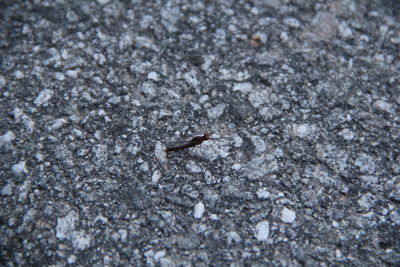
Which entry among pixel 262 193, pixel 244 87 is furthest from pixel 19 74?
pixel 262 193

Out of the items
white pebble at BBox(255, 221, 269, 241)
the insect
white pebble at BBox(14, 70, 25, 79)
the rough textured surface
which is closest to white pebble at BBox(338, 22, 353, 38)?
the rough textured surface

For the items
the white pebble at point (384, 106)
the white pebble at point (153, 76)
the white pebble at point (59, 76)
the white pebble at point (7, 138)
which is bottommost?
the white pebble at point (7, 138)

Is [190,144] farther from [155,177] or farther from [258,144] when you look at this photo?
[258,144]

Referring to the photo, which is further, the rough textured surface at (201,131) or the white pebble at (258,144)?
the white pebble at (258,144)

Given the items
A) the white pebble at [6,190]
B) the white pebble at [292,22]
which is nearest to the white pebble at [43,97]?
the white pebble at [6,190]

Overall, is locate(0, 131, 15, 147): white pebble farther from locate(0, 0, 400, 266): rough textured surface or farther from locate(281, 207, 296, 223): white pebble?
locate(281, 207, 296, 223): white pebble

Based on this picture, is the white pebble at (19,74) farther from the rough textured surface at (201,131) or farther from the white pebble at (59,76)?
the white pebble at (59,76)

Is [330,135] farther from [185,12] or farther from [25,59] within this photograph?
[25,59]

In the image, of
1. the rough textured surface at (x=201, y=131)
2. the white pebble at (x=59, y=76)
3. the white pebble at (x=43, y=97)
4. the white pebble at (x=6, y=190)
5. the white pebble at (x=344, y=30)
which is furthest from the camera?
the white pebble at (x=344, y=30)
